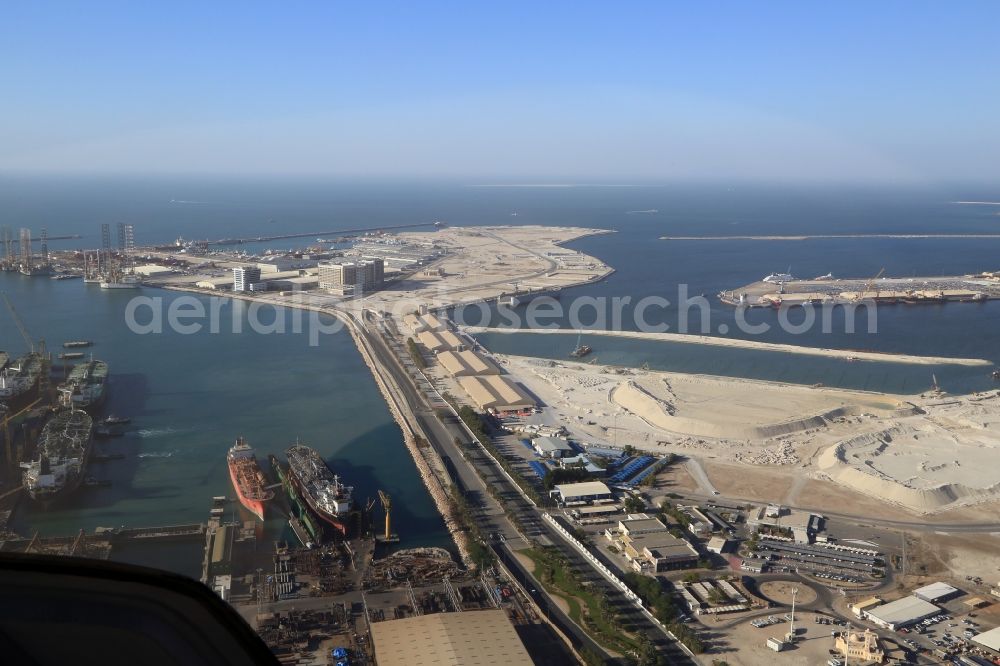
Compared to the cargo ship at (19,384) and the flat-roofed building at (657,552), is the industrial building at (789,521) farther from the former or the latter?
the cargo ship at (19,384)

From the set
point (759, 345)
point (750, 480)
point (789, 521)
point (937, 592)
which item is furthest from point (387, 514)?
point (759, 345)

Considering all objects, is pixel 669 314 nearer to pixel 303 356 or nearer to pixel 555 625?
pixel 303 356

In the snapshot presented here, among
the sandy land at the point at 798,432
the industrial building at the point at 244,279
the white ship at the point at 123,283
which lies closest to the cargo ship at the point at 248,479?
the sandy land at the point at 798,432

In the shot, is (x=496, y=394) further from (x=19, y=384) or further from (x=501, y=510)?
(x=19, y=384)

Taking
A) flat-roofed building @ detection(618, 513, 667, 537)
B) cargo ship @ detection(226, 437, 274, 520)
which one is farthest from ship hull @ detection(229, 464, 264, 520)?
flat-roofed building @ detection(618, 513, 667, 537)

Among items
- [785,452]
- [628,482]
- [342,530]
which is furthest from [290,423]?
[785,452]

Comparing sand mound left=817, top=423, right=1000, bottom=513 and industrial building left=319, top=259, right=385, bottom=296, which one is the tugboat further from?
industrial building left=319, top=259, right=385, bottom=296
